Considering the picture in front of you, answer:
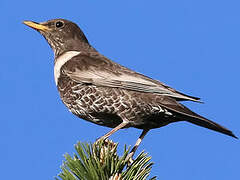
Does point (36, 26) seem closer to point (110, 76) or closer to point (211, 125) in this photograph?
point (110, 76)

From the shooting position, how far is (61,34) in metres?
6.98

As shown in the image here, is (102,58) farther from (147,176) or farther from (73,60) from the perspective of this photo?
(147,176)

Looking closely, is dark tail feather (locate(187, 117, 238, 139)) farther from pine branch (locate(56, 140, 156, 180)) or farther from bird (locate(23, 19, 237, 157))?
pine branch (locate(56, 140, 156, 180))

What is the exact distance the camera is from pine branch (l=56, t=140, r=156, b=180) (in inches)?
159

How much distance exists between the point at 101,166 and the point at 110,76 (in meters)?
1.86

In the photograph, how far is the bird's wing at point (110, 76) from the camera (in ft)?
18.3

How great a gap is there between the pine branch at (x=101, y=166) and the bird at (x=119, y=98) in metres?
0.90

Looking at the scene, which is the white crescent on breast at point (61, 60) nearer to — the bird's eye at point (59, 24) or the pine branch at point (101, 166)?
the bird's eye at point (59, 24)

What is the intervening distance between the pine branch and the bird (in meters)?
0.90

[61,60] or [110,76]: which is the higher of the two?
[61,60]

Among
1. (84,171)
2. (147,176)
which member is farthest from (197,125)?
(84,171)

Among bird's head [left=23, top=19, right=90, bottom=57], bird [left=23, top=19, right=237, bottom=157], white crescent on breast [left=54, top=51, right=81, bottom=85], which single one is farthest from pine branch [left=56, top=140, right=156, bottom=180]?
bird's head [left=23, top=19, right=90, bottom=57]

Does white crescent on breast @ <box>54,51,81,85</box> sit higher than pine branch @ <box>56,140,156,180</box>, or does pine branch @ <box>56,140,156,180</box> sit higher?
white crescent on breast @ <box>54,51,81,85</box>

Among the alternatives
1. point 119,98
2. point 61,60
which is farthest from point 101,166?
point 61,60
